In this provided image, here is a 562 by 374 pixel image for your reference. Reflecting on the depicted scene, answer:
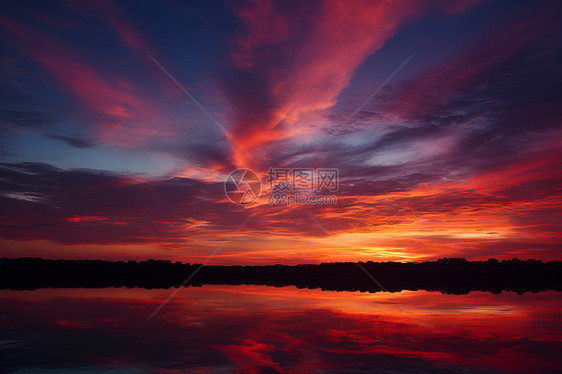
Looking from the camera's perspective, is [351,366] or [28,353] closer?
[351,366]

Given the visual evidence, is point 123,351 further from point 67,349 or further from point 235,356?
point 235,356

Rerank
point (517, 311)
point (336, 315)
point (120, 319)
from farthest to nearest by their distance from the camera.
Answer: point (517, 311) → point (336, 315) → point (120, 319)

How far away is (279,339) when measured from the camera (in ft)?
48.7

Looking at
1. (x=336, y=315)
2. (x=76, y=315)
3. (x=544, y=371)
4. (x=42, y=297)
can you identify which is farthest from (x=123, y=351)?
(x=42, y=297)

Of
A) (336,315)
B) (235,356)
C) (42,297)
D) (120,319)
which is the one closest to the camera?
(235,356)

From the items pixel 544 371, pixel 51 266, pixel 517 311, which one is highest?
→ pixel 51 266

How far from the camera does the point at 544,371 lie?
10977 mm

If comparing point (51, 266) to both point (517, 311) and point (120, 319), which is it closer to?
point (120, 319)

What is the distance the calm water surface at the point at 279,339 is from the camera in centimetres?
1149

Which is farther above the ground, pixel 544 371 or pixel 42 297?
pixel 42 297

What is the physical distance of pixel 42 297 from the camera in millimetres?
28938

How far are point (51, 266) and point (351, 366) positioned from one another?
10100 cm

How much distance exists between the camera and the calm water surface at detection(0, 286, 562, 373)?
37.7 ft

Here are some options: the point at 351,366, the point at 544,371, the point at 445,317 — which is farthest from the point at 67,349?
the point at 445,317
